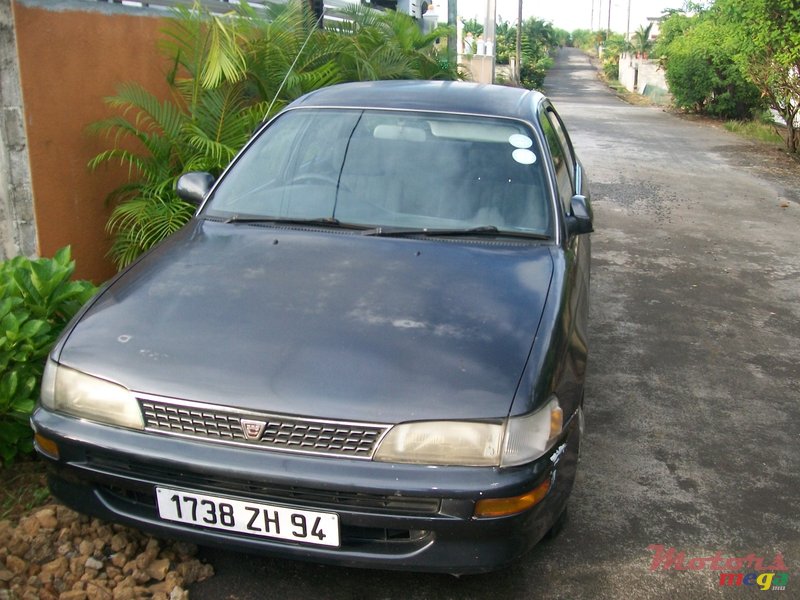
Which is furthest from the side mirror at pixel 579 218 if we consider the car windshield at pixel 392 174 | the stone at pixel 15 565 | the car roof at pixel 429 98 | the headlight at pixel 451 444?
the stone at pixel 15 565

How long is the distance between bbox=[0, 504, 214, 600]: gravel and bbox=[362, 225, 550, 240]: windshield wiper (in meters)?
1.43

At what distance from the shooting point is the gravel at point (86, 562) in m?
2.80

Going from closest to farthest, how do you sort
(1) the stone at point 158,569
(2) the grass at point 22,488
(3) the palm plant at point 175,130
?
(1) the stone at point 158,569
(2) the grass at point 22,488
(3) the palm plant at point 175,130

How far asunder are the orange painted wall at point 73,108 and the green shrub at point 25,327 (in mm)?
1491

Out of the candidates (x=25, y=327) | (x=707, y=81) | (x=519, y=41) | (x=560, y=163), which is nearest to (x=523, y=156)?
(x=560, y=163)

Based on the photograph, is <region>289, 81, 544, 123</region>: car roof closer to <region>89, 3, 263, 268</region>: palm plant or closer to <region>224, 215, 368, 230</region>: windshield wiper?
<region>224, 215, 368, 230</region>: windshield wiper

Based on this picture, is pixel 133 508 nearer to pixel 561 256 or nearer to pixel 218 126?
pixel 561 256

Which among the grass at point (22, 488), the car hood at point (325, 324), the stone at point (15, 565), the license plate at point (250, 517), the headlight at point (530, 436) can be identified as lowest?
the grass at point (22, 488)

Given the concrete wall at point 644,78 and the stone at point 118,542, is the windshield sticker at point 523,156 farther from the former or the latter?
the concrete wall at point 644,78

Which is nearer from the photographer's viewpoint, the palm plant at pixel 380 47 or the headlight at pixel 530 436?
the headlight at pixel 530 436

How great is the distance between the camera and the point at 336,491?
246cm

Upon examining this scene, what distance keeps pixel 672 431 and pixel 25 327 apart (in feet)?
10.0

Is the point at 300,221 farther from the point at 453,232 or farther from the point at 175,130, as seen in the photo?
the point at 175,130

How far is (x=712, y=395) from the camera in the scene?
4750 millimetres
